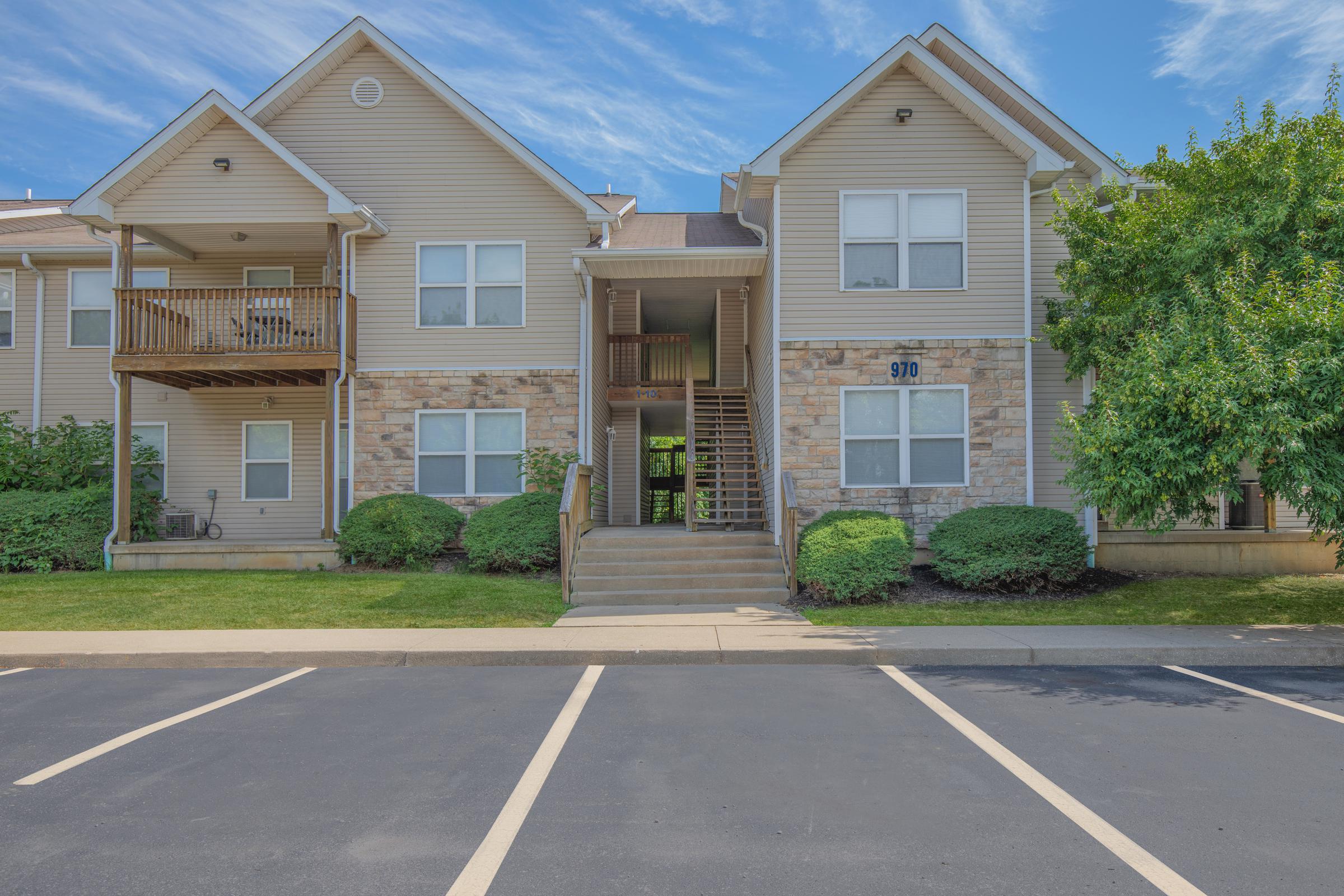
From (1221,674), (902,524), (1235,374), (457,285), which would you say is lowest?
(1221,674)

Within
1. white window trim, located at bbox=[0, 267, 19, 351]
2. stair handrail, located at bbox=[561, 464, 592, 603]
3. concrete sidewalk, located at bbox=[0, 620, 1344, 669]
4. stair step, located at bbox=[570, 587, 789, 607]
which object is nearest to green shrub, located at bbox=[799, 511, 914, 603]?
stair step, located at bbox=[570, 587, 789, 607]

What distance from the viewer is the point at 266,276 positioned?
634 inches

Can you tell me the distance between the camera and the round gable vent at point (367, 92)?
1495 cm

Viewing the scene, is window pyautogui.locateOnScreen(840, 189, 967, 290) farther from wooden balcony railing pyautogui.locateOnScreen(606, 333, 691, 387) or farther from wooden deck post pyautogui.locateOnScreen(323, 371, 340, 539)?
wooden deck post pyautogui.locateOnScreen(323, 371, 340, 539)

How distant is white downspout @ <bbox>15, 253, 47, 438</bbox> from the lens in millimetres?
16016

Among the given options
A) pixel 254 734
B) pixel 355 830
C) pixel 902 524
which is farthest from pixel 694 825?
pixel 902 524

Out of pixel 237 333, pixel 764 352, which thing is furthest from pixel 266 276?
pixel 764 352

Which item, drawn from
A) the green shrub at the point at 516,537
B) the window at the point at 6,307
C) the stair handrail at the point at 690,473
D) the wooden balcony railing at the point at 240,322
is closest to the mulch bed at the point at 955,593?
the stair handrail at the point at 690,473

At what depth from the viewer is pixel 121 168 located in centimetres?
1350

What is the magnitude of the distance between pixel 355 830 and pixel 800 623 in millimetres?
6346

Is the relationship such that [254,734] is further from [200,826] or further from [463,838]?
[463,838]

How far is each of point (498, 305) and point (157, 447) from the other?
7354 mm

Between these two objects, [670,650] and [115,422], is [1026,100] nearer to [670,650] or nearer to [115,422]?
[670,650]

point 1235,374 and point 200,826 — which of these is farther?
point 1235,374
